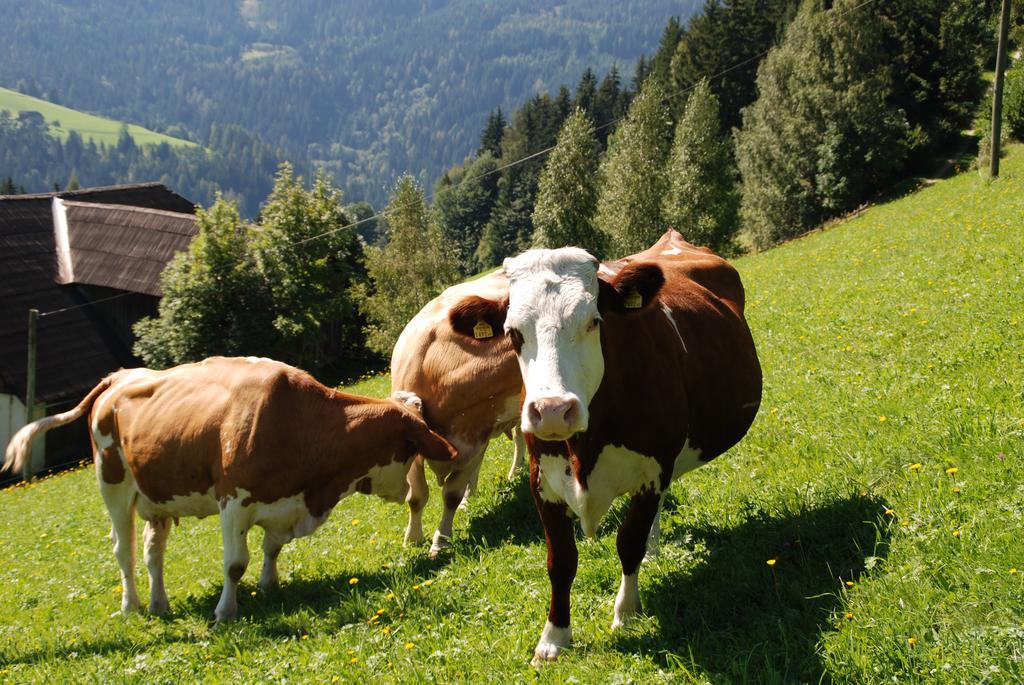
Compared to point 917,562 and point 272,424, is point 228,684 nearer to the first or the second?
→ point 272,424

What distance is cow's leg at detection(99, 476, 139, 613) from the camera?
7.97 meters

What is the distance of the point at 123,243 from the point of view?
43906mm

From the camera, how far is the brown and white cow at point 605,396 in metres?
4.25

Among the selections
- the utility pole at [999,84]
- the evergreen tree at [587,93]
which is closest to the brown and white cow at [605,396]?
the utility pole at [999,84]

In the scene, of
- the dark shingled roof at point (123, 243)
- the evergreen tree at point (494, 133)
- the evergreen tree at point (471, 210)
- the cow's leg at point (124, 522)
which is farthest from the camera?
the evergreen tree at point (494, 133)

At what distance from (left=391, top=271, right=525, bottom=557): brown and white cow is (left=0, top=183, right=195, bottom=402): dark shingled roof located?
31.0 metres

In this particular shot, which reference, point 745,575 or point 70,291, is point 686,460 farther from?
point 70,291

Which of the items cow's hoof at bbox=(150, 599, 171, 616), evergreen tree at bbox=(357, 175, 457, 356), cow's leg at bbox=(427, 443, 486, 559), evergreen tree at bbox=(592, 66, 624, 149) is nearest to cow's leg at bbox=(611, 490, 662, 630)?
cow's leg at bbox=(427, 443, 486, 559)

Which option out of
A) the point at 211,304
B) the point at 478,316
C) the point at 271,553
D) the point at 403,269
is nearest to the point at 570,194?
the point at 403,269

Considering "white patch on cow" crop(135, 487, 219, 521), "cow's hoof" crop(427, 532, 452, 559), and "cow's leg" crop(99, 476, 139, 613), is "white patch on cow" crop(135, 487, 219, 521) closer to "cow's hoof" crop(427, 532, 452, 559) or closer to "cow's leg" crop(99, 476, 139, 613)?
"cow's leg" crop(99, 476, 139, 613)

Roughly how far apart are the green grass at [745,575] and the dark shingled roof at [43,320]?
2734 centimetres

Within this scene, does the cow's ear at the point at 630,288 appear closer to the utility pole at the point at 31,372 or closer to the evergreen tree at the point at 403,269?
the utility pole at the point at 31,372

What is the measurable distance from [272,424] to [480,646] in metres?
2.99

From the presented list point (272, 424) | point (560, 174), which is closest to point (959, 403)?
point (272, 424)
